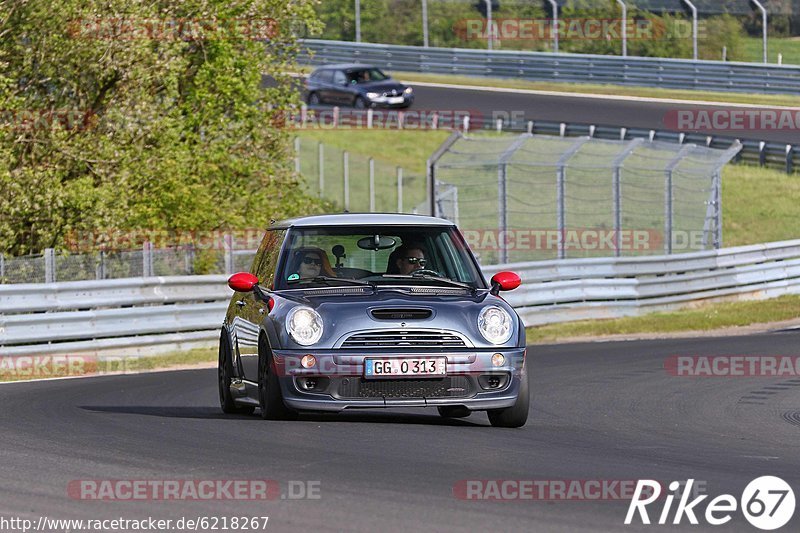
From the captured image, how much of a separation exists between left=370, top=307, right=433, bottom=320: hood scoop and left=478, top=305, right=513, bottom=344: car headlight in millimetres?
371

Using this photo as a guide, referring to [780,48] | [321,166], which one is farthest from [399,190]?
[780,48]

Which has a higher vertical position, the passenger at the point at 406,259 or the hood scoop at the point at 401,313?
the passenger at the point at 406,259

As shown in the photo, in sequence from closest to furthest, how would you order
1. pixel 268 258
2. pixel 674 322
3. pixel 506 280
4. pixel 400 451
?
pixel 400 451, pixel 506 280, pixel 268 258, pixel 674 322

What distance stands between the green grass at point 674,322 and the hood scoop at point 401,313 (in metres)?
12.2

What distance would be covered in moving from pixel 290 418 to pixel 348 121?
36.6 m

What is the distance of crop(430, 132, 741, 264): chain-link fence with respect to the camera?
24.9m

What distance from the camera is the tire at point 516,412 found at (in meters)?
10.3

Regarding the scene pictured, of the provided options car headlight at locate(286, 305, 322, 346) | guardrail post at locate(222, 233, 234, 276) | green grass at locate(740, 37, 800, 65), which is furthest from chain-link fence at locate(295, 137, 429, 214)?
car headlight at locate(286, 305, 322, 346)

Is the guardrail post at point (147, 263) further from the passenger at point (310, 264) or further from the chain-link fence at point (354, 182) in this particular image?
the chain-link fence at point (354, 182)

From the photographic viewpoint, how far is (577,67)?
51094 millimetres

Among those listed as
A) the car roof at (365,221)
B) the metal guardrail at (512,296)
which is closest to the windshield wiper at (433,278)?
the car roof at (365,221)

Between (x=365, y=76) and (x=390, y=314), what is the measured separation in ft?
124

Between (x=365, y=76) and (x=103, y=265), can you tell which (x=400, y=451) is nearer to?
(x=103, y=265)

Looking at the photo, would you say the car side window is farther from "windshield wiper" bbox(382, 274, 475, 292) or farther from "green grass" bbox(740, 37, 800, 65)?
"green grass" bbox(740, 37, 800, 65)
